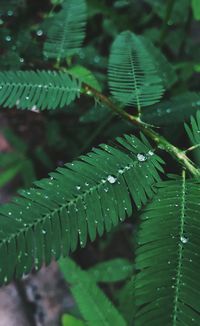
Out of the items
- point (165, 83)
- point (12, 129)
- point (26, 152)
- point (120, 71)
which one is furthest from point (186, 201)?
point (12, 129)

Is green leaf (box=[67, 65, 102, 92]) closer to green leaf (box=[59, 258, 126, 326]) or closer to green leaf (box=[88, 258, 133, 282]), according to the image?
green leaf (box=[59, 258, 126, 326])

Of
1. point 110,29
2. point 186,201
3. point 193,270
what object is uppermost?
point 110,29

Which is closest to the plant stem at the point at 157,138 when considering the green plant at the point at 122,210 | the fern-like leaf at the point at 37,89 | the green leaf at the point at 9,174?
Result: the green plant at the point at 122,210

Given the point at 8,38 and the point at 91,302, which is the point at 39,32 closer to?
the point at 8,38

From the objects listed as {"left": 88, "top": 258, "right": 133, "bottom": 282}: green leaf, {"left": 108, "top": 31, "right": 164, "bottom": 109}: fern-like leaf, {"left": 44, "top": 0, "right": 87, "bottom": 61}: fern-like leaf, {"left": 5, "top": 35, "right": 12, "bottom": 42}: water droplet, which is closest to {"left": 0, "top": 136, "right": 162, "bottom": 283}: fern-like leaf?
{"left": 108, "top": 31, "right": 164, "bottom": 109}: fern-like leaf

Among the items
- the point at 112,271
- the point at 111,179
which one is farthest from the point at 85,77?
the point at 112,271

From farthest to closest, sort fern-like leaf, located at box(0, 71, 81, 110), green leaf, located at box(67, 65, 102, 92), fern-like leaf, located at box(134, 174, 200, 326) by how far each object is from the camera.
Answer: green leaf, located at box(67, 65, 102, 92) → fern-like leaf, located at box(0, 71, 81, 110) → fern-like leaf, located at box(134, 174, 200, 326)

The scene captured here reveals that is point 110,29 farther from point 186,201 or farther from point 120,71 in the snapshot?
point 186,201
